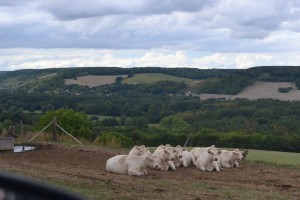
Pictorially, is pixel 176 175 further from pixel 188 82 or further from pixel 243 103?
pixel 188 82

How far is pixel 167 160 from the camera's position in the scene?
733 inches

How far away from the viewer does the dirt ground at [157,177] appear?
12695 mm

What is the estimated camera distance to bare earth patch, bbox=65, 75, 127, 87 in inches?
4554

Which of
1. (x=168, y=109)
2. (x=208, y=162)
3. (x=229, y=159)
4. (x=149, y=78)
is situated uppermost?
(x=208, y=162)

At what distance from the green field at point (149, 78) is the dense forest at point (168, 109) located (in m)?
2.03

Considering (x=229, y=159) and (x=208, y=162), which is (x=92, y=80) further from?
(x=208, y=162)

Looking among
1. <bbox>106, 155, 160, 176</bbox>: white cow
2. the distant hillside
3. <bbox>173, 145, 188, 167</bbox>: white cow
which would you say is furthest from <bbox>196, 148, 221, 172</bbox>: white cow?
the distant hillside

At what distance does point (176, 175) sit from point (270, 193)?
13.0 feet

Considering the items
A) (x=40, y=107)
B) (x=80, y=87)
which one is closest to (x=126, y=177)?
(x=40, y=107)

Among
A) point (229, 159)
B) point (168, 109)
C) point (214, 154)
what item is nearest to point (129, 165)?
point (214, 154)

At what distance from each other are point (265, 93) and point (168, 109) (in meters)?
19.8

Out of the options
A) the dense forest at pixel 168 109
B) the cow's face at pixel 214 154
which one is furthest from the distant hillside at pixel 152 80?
the cow's face at pixel 214 154

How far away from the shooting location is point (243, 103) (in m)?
93.1

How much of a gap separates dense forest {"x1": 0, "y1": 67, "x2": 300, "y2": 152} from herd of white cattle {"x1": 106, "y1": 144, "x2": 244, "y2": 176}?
8.44m
